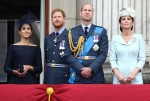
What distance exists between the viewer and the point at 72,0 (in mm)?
7656

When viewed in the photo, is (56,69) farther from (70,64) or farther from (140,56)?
(140,56)

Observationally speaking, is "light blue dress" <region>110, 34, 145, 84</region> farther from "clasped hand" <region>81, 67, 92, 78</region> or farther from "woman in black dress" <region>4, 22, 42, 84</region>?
"woman in black dress" <region>4, 22, 42, 84</region>

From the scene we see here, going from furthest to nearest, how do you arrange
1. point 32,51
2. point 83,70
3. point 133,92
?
point 32,51 → point 83,70 → point 133,92

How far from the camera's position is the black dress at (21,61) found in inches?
237

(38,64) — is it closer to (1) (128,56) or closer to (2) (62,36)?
(2) (62,36)

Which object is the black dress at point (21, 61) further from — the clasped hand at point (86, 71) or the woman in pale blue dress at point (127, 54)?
the woman in pale blue dress at point (127, 54)

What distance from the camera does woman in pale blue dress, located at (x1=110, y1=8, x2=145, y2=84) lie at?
18.6ft

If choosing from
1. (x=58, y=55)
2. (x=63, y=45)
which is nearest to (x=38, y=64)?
(x=58, y=55)

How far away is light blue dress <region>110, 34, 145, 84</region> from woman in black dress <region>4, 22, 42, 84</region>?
0.95m

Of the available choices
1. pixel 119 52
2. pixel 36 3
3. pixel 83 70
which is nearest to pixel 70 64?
pixel 83 70

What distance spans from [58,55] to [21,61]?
18.0 inches

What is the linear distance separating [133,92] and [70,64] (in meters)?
0.86

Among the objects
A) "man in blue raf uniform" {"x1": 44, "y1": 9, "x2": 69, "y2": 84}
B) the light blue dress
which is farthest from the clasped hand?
"man in blue raf uniform" {"x1": 44, "y1": 9, "x2": 69, "y2": 84}

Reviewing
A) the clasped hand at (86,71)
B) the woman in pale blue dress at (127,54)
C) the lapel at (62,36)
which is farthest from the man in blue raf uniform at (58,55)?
the woman in pale blue dress at (127,54)
